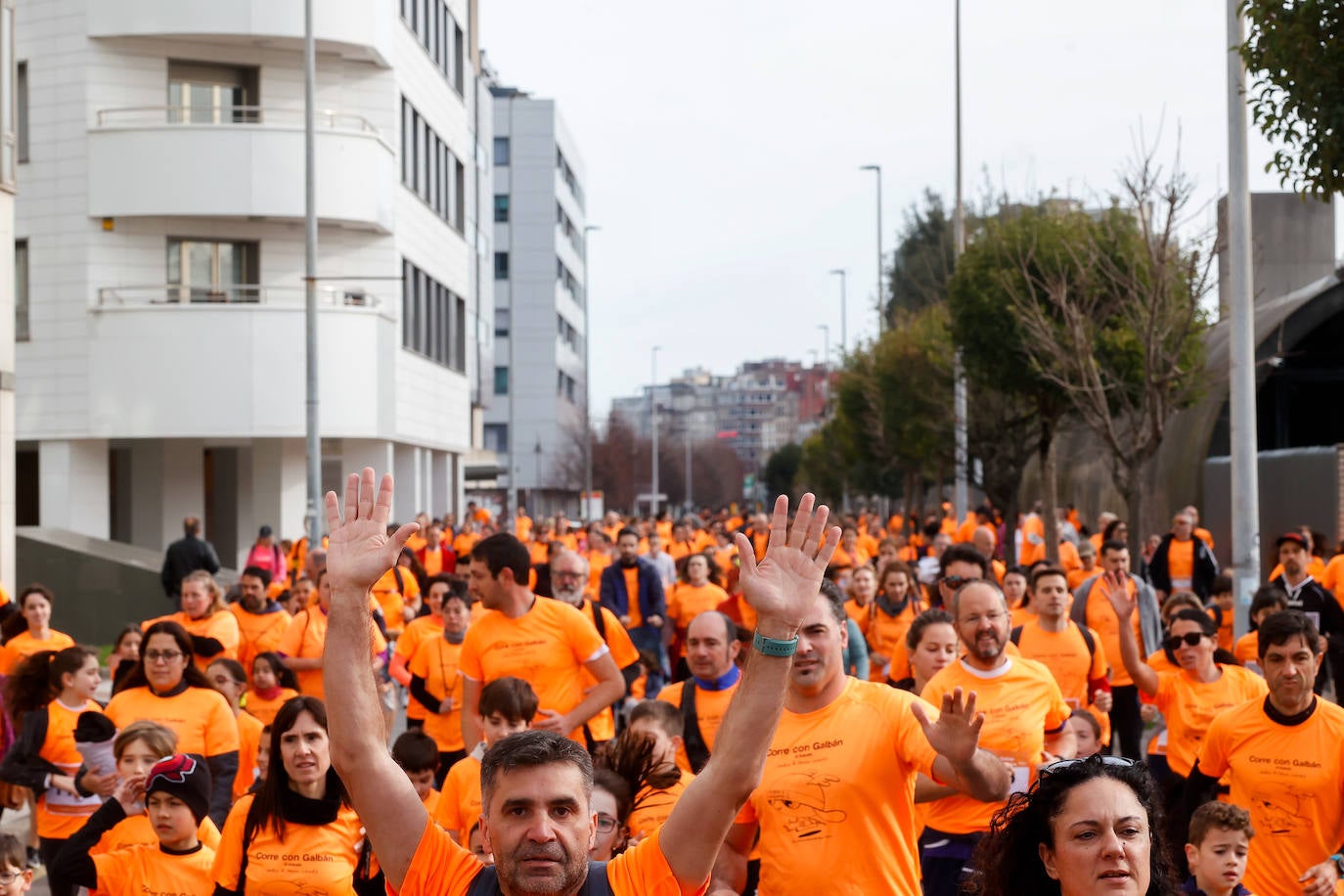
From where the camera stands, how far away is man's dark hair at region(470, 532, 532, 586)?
8.43 meters

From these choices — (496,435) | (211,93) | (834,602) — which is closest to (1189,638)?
(834,602)

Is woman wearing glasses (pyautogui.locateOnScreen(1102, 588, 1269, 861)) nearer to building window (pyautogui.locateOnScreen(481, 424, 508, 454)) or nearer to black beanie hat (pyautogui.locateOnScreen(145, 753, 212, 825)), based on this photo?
black beanie hat (pyautogui.locateOnScreen(145, 753, 212, 825))

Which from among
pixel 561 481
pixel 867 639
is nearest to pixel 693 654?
pixel 867 639

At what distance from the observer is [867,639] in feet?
45.4

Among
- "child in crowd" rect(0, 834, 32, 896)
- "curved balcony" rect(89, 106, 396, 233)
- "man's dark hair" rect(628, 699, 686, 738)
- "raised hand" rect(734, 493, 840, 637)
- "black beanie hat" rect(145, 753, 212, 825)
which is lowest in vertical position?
"child in crowd" rect(0, 834, 32, 896)

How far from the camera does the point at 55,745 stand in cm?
893

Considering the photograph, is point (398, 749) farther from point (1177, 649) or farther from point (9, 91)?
point (9, 91)

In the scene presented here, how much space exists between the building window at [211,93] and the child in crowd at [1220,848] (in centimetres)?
2683

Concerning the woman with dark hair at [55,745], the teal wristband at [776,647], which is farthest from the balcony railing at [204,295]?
the teal wristband at [776,647]

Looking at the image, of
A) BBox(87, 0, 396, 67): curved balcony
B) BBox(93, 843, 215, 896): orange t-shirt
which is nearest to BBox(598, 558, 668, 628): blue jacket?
BBox(93, 843, 215, 896): orange t-shirt

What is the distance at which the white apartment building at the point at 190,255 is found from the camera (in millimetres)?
30047

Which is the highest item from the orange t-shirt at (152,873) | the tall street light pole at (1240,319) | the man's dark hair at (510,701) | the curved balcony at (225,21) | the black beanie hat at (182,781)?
the curved balcony at (225,21)

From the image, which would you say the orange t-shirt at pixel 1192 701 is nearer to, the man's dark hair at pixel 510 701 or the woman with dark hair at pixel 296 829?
the man's dark hair at pixel 510 701

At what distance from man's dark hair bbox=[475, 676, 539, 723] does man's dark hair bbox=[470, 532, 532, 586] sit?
4.34ft
